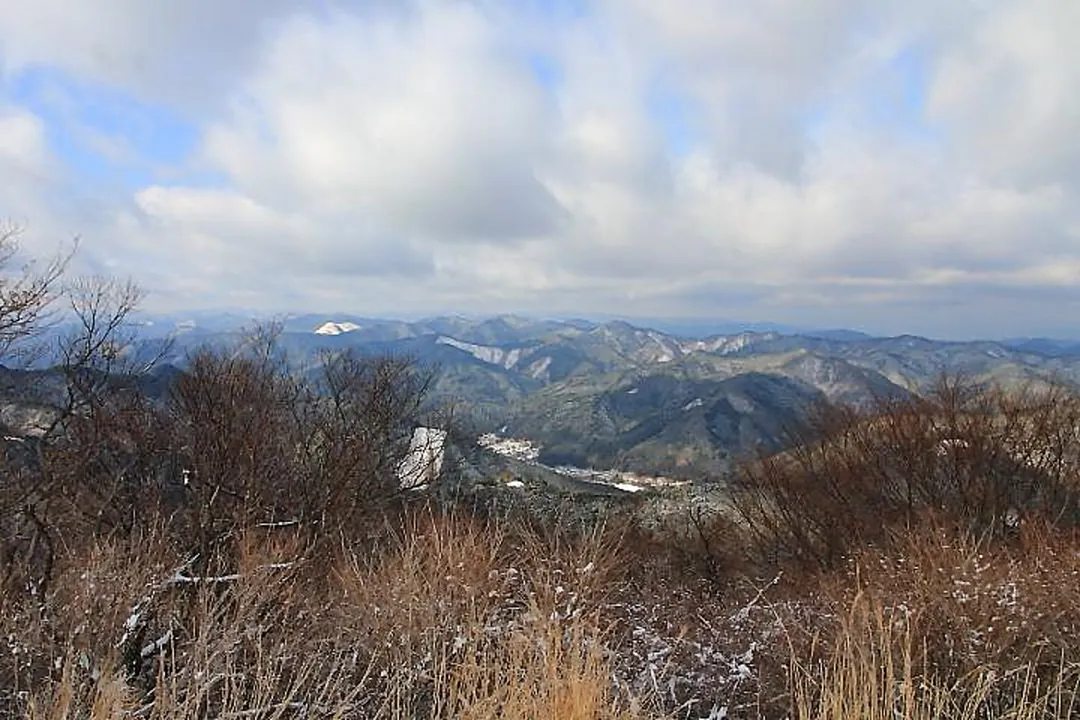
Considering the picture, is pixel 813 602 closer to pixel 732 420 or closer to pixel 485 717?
pixel 485 717

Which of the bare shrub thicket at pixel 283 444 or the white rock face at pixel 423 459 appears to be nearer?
the bare shrub thicket at pixel 283 444

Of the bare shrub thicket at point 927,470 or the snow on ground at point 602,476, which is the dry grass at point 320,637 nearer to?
the bare shrub thicket at point 927,470

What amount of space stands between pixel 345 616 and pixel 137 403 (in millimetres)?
13201

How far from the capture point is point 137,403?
18188 millimetres

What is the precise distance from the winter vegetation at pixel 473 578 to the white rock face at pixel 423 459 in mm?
2984

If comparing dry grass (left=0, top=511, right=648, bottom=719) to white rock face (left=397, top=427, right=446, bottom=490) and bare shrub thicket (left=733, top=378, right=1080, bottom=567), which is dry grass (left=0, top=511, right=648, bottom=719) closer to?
bare shrub thicket (left=733, top=378, right=1080, bottom=567)

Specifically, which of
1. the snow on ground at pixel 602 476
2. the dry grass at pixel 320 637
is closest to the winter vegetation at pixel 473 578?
the dry grass at pixel 320 637

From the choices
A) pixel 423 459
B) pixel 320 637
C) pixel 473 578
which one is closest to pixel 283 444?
pixel 423 459

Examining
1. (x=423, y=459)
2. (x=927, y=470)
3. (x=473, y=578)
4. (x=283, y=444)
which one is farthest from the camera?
(x=423, y=459)

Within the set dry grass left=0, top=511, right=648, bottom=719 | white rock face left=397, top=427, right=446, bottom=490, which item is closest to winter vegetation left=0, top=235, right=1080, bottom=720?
dry grass left=0, top=511, right=648, bottom=719

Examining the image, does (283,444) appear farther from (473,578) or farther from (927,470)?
(927,470)

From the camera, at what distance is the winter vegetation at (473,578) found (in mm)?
5211

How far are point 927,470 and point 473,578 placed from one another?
673 inches

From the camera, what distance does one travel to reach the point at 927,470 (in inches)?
822
